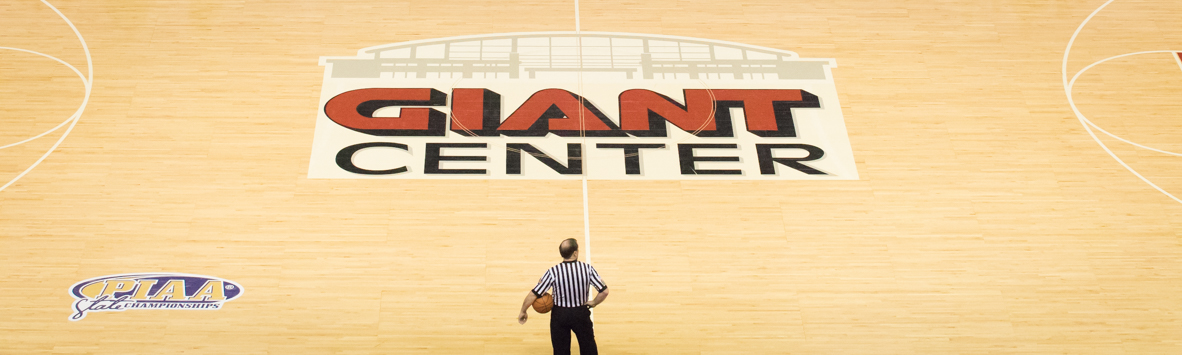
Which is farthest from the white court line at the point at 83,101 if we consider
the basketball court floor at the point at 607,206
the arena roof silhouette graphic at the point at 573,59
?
the arena roof silhouette graphic at the point at 573,59

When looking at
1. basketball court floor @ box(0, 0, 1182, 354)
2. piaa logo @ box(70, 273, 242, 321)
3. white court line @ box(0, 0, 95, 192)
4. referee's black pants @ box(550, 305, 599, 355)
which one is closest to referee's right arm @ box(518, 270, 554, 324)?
referee's black pants @ box(550, 305, 599, 355)

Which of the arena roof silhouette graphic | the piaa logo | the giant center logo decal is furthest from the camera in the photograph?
the arena roof silhouette graphic

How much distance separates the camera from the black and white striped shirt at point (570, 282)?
187 inches

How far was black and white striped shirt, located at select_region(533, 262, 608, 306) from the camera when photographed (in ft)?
15.6

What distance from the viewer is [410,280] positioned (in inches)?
235

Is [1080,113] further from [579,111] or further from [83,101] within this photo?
[83,101]

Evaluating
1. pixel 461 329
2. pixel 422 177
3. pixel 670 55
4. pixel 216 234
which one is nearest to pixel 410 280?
pixel 461 329

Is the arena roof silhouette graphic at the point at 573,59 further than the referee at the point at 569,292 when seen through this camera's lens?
Yes

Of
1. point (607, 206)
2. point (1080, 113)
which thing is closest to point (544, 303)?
point (607, 206)

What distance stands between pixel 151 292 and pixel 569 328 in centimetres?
332

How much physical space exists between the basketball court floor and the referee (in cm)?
85

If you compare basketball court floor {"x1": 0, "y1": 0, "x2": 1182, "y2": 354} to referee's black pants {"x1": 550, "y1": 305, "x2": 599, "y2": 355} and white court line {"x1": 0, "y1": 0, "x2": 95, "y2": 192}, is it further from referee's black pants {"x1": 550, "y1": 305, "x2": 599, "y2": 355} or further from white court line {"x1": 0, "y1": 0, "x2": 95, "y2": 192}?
referee's black pants {"x1": 550, "y1": 305, "x2": 599, "y2": 355}

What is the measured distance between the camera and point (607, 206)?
6566 mm

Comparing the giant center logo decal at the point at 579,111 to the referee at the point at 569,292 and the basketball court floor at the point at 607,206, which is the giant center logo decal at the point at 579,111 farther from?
the referee at the point at 569,292
